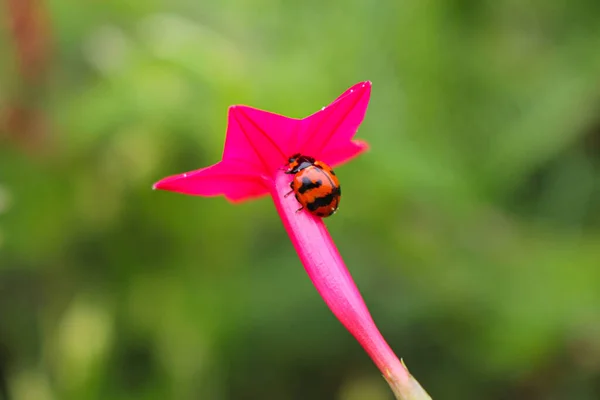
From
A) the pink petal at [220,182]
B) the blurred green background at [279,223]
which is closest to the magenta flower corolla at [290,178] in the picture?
the pink petal at [220,182]

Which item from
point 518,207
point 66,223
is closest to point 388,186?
point 518,207

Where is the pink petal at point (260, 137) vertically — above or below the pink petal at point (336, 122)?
above

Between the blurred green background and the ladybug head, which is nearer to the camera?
the ladybug head

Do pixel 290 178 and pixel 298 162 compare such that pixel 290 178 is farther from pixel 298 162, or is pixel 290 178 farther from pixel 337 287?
pixel 337 287

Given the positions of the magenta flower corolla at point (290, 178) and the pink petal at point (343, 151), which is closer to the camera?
the magenta flower corolla at point (290, 178)

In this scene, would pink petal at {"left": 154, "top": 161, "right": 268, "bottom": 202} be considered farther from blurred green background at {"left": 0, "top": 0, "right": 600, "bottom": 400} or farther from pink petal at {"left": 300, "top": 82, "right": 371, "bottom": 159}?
blurred green background at {"left": 0, "top": 0, "right": 600, "bottom": 400}

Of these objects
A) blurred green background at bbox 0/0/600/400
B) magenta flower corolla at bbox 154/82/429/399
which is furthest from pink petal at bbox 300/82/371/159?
blurred green background at bbox 0/0/600/400

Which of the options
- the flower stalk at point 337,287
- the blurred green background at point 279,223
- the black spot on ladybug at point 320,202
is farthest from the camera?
the blurred green background at point 279,223

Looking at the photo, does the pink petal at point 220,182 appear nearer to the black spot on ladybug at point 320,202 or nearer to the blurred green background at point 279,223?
the black spot on ladybug at point 320,202

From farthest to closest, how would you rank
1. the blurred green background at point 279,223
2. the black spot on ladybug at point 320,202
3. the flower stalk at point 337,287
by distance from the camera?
the blurred green background at point 279,223 < the black spot on ladybug at point 320,202 < the flower stalk at point 337,287

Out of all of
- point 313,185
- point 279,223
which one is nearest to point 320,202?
point 313,185
